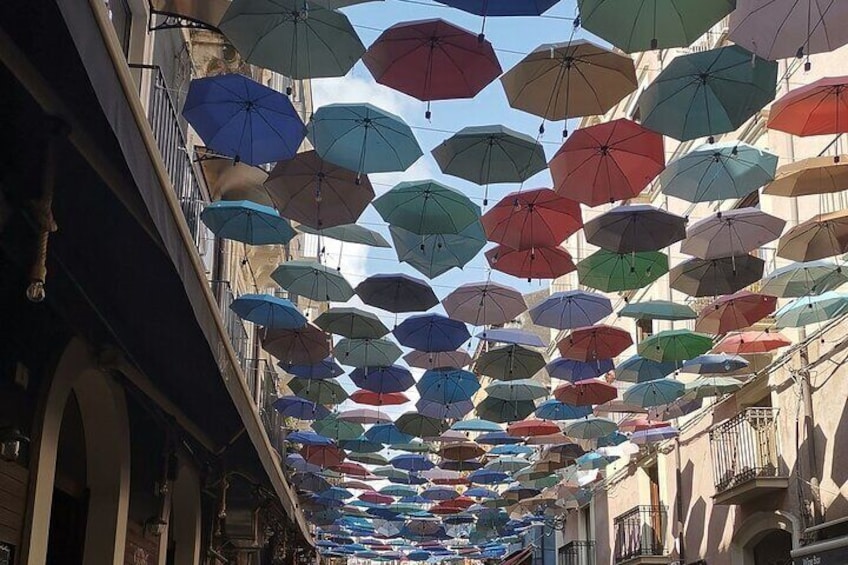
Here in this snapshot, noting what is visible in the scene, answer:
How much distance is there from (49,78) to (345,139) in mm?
5745

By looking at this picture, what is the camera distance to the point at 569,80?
986 centimetres

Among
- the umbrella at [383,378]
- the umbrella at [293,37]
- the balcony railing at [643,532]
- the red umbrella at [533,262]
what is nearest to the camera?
the umbrella at [293,37]

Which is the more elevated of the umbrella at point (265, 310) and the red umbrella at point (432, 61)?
the red umbrella at point (432, 61)

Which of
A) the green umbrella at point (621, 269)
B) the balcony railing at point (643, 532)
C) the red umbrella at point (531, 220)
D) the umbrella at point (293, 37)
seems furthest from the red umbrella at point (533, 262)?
the balcony railing at point (643, 532)

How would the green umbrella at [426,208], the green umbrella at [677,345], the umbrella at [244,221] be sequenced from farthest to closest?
the green umbrella at [677,345] < the umbrella at [244,221] < the green umbrella at [426,208]

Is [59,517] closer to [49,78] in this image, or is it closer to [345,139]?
[345,139]

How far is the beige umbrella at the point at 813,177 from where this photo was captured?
37.0 feet

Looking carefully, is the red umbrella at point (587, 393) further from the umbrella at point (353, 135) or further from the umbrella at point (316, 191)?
the umbrella at point (353, 135)

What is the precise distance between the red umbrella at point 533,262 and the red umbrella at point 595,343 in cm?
254

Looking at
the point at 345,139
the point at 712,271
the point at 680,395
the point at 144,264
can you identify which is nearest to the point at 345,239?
the point at 345,139

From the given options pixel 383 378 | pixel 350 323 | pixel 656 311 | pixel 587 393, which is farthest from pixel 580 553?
pixel 656 311

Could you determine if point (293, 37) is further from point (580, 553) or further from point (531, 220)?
point (580, 553)

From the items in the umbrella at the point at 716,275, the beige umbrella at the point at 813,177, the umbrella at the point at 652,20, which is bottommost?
the umbrella at the point at 716,275

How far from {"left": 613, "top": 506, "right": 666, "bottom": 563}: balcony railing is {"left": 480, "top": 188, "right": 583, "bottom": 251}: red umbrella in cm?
1392
